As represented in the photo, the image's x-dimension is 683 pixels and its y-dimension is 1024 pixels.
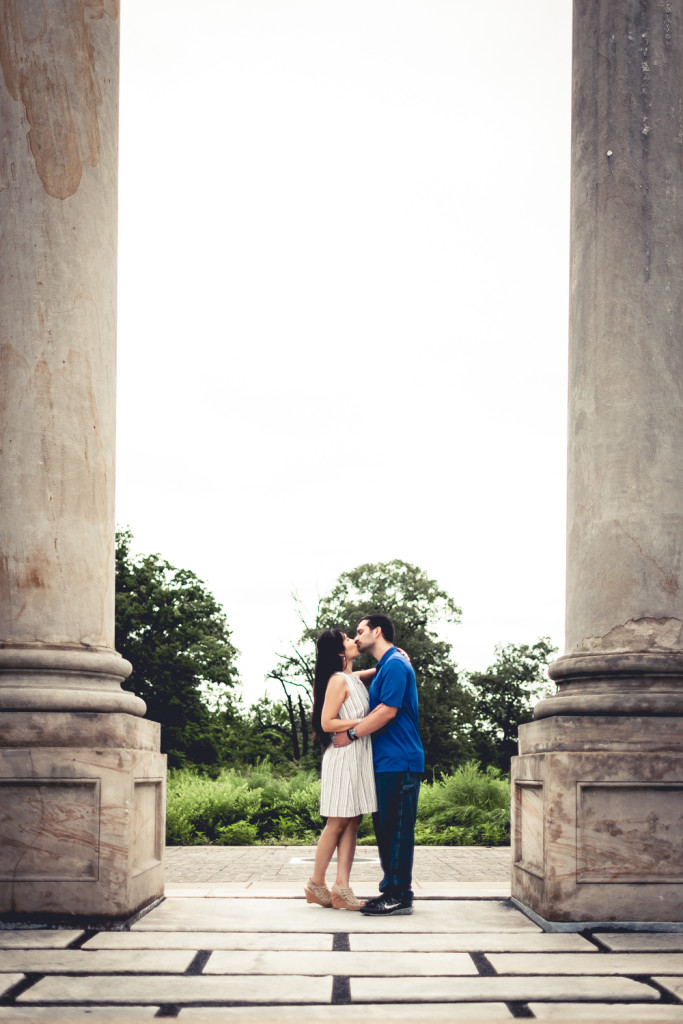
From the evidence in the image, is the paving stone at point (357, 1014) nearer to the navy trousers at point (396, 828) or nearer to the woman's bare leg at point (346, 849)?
the navy trousers at point (396, 828)

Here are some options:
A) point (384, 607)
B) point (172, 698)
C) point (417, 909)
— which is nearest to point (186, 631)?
point (172, 698)

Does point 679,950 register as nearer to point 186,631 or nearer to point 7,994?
point 7,994

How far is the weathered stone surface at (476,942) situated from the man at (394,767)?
43.3 inches

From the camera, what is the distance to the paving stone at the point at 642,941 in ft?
22.6

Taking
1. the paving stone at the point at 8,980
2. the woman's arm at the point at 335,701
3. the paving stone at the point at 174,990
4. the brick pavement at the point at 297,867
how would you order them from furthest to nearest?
1. the brick pavement at the point at 297,867
2. the woman's arm at the point at 335,701
3. the paving stone at the point at 8,980
4. the paving stone at the point at 174,990

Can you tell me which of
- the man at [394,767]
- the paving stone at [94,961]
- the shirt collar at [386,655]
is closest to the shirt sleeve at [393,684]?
the man at [394,767]

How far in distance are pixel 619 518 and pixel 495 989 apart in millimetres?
3935

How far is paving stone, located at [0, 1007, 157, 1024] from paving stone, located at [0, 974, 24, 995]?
1.36 feet

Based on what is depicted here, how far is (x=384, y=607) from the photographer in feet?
174

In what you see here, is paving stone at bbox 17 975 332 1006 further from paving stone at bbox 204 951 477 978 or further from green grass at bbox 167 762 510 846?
green grass at bbox 167 762 510 846

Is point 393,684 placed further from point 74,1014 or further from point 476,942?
point 74,1014

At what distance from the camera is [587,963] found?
639cm

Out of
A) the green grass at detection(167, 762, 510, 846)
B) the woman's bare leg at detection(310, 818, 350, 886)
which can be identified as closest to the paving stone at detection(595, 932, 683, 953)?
the woman's bare leg at detection(310, 818, 350, 886)

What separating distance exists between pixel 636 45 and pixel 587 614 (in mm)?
4801
